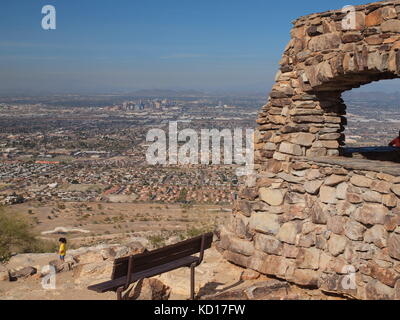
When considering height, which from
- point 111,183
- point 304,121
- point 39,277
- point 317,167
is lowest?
point 111,183

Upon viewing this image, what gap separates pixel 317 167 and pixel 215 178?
37004 mm

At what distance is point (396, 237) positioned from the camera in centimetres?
454

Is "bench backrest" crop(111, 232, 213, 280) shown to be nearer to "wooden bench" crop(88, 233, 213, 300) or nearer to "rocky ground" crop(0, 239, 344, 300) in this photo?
"wooden bench" crop(88, 233, 213, 300)

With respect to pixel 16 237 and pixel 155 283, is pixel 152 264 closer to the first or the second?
pixel 155 283

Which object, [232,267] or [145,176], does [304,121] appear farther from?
[145,176]

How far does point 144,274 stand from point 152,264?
184mm

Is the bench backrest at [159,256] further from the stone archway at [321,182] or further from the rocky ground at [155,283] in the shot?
the stone archway at [321,182]

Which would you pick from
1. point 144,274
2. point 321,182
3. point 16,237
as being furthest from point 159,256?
point 16,237

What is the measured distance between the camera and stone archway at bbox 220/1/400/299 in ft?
15.6

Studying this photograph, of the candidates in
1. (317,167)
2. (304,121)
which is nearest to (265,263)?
(317,167)

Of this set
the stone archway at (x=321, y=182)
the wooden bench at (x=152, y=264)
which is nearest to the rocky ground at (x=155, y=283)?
the stone archway at (x=321, y=182)

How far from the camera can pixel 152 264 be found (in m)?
5.11

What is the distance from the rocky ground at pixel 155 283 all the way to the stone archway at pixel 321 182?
0.22 metres

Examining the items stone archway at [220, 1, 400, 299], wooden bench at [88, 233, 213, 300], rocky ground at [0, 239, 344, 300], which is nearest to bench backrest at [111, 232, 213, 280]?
wooden bench at [88, 233, 213, 300]
